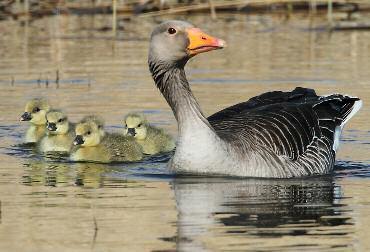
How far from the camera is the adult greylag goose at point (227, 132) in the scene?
11344 mm

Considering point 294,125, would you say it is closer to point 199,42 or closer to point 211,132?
point 211,132

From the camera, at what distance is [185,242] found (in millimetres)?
8656

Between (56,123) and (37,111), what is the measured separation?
92 cm

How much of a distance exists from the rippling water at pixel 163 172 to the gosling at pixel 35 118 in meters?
0.24

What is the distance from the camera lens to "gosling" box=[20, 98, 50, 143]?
47.6ft

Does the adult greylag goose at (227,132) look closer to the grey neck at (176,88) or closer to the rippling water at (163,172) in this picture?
the grey neck at (176,88)

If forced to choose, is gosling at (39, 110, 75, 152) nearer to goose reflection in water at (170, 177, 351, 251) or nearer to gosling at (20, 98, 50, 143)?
gosling at (20, 98, 50, 143)

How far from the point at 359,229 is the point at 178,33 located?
3300 millimetres

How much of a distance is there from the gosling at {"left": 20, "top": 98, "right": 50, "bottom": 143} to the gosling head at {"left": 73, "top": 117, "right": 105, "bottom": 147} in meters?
1.42

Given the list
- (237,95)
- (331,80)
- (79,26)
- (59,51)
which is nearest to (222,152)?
(237,95)

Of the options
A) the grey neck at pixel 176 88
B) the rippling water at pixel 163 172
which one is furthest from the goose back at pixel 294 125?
the grey neck at pixel 176 88

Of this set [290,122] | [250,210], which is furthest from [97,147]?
[250,210]

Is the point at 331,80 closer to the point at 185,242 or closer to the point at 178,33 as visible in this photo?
the point at 178,33

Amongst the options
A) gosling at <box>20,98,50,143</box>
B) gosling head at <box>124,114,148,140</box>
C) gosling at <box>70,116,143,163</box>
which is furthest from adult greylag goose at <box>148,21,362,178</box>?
gosling at <box>20,98,50,143</box>
